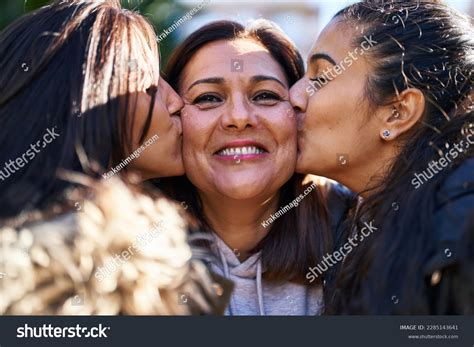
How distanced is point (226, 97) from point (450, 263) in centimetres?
108

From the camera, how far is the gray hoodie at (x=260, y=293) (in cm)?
296

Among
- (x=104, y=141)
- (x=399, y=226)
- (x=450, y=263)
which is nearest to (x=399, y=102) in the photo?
(x=399, y=226)

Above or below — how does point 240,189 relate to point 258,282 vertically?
above

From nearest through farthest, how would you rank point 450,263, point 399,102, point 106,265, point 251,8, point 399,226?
point 106,265 < point 450,263 < point 399,226 < point 399,102 < point 251,8

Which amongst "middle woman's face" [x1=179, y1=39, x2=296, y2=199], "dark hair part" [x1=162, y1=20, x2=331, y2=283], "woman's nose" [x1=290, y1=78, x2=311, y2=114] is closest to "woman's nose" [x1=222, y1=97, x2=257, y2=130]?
"middle woman's face" [x1=179, y1=39, x2=296, y2=199]

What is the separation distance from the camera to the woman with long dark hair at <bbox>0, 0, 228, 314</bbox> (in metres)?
2.12

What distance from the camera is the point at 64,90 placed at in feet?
8.66

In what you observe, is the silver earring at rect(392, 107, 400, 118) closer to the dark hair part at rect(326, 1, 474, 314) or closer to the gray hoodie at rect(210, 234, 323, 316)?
the dark hair part at rect(326, 1, 474, 314)

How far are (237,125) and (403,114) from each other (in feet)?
1.86

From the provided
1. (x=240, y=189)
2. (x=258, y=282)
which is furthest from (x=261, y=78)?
(x=258, y=282)

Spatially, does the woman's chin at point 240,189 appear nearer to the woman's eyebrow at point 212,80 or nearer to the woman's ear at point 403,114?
the woman's eyebrow at point 212,80

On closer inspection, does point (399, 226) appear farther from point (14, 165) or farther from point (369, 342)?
point (14, 165)

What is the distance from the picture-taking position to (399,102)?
2885mm

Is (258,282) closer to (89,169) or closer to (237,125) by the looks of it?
(237,125)
